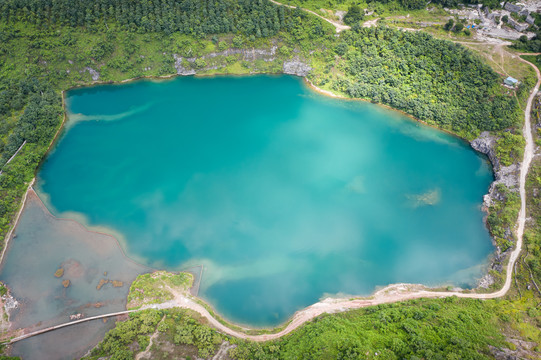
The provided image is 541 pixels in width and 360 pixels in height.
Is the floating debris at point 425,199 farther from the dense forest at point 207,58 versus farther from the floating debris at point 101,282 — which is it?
the floating debris at point 101,282

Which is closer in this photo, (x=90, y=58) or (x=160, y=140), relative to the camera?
(x=160, y=140)

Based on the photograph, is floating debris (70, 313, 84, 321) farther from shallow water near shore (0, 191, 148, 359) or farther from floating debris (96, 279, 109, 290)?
floating debris (96, 279, 109, 290)

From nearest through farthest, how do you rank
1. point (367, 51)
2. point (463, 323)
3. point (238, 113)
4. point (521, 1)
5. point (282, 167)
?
point (463, 323), point (282, 167), point (238, 113), point (367, 51), point (521, 1)

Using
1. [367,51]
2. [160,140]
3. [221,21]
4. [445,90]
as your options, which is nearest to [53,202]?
[160,140]

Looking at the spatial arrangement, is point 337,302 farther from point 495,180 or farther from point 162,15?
point 162,15

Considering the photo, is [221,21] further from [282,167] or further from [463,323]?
[463,323]

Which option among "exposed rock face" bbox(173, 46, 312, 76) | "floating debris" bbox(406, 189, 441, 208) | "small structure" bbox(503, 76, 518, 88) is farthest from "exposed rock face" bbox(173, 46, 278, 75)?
"small structure" bbox(503, 76, 518, 88)

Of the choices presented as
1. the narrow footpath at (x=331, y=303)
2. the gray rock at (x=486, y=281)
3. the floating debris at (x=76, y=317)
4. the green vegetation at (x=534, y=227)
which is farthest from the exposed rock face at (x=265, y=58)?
the floating debris at (x=76, y=317)
